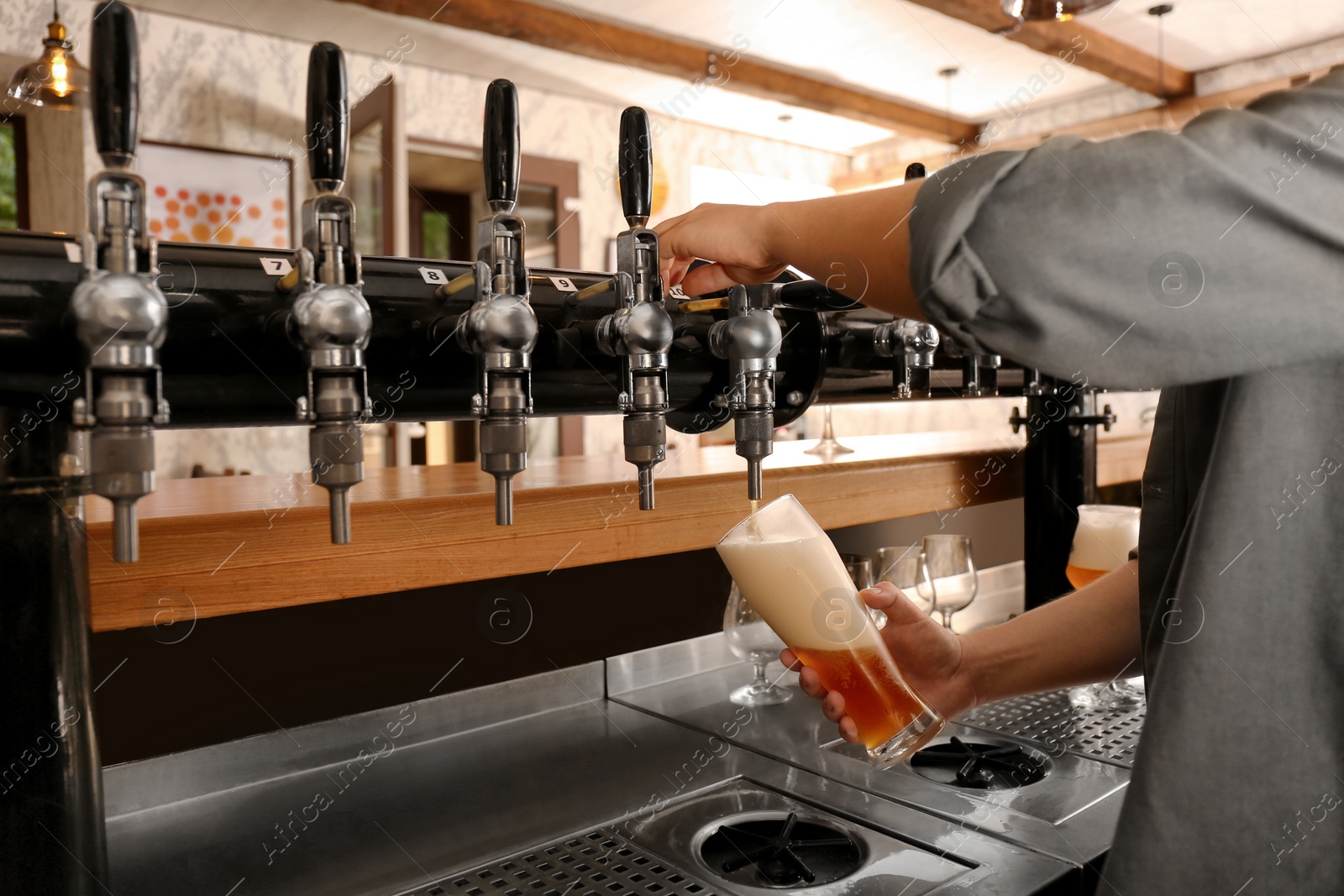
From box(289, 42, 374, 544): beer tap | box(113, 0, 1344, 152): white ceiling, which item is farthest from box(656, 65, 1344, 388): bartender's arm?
box(113, 0, 1344, 152): white ceiling

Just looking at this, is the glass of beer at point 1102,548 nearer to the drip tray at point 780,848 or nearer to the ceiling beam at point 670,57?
the drip tray at point 780,848

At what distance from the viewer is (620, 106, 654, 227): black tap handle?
2.60 ft

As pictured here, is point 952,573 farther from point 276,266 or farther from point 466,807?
point 276,266

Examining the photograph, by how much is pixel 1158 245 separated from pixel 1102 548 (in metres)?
1.25

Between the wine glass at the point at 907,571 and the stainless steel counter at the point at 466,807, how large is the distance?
0.36 m

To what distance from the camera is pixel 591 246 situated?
6.74 metres

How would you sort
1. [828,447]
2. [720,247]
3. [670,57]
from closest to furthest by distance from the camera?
[720,247]
[828,447]
[670,57]

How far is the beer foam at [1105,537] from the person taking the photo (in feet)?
5.59

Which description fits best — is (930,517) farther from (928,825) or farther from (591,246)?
(591,246)

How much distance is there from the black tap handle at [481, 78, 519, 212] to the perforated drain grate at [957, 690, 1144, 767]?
1009 millimetres

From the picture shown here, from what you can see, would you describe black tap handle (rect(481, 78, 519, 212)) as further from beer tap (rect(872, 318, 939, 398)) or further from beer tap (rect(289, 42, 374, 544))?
beer tap (rect(872, 318, 939, 398))

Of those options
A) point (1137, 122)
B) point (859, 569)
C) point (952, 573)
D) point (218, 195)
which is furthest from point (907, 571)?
point (1137, 122)

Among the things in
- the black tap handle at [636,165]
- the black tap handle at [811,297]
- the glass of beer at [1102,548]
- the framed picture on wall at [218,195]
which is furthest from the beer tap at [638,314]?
the framed picture on wall at [218,195]

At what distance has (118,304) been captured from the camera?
560 millimetres
